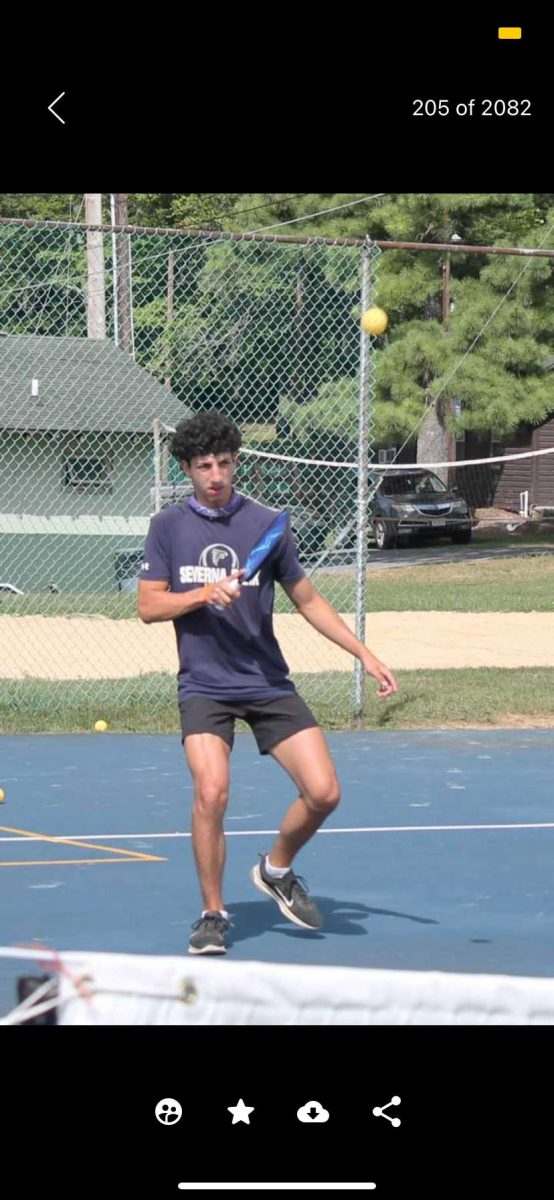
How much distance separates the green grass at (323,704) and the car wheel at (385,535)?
20.7 metres

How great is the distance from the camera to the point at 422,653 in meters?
17.2

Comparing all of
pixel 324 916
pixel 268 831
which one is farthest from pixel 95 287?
pixel 324 916

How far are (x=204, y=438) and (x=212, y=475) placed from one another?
145mm

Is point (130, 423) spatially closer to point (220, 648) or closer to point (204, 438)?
point (220, 648)

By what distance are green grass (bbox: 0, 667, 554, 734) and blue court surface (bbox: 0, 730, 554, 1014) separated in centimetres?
42

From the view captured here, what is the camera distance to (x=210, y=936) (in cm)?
618

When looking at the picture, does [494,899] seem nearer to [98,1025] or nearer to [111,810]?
[111,810]

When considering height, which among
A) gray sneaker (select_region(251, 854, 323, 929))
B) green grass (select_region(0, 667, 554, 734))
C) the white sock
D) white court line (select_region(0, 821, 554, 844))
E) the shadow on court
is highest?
the white sock

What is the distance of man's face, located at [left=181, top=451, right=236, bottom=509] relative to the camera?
617 centimetres
